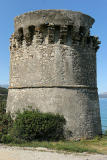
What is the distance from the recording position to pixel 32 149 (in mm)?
8633

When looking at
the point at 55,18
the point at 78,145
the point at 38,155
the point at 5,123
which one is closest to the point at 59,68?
the point at 55,18

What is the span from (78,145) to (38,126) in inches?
80.5

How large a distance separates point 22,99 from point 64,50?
349 cm

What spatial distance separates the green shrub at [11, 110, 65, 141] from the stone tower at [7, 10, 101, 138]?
19.7 inches

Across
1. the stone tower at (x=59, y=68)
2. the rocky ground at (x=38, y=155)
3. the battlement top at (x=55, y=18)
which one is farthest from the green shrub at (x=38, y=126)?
the battlement top at (x=55, y=18)

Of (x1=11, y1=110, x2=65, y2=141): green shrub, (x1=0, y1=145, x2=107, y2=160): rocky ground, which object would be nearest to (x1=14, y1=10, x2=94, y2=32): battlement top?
(x1=11, y1=110, x2=65, y2=141): green shrub

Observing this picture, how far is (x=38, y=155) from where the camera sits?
7871 mm

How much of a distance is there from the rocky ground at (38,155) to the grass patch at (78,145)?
0.52 metres

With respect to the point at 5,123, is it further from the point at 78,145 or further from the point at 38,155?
the point at 38,155

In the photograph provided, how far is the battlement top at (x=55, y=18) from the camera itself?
11523 millimetres

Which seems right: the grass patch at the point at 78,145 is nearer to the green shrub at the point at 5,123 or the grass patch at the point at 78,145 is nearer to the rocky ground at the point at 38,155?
the rocky ground at the point at 38,155

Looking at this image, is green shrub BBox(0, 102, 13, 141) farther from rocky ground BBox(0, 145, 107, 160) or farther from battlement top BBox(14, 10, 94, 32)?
battlement top BBox(14, 10, 94, 32)

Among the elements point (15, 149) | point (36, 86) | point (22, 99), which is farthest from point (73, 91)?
point (15, 149)

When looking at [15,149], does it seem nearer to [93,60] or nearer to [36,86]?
[36,86]
